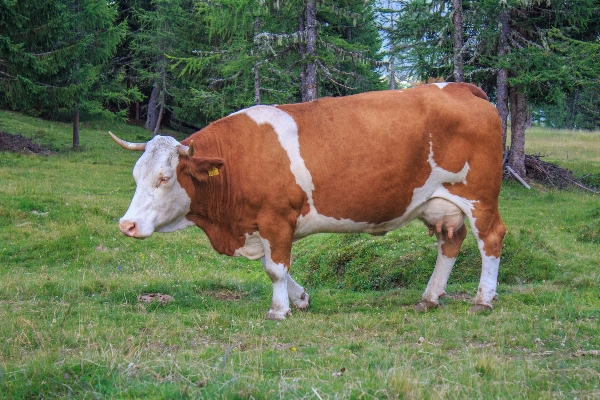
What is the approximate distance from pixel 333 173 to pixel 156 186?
210 centimetres

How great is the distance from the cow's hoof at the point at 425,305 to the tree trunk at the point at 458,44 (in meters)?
15.7

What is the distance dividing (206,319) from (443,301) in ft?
10.5

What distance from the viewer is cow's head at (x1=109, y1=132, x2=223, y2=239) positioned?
7824mm

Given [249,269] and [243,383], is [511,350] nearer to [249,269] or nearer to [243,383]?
[243,383]

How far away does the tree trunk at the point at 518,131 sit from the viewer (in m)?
26.2

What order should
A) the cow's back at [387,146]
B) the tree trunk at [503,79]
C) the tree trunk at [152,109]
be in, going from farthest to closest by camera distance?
the tree trunk at [152,109] → the tree trunk at [503,79] → the cow's back at [387,146]

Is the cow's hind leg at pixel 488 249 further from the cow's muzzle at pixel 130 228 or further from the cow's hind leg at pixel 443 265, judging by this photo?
the cow's muzzle at pixel 130 228

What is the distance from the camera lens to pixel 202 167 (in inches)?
319

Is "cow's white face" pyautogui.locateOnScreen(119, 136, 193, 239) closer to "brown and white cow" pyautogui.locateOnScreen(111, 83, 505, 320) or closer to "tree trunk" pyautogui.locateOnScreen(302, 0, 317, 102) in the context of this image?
"brown and white cow" pyautogui.locateOnScreen(111, 83, 505, 320)

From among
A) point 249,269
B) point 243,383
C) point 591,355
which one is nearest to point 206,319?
point 243,383

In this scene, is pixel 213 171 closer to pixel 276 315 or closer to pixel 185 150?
pixel 185 150

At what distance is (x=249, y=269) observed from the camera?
45.1ft

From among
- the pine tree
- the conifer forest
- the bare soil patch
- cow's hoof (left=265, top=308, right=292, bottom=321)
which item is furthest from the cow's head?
the bare soil patch

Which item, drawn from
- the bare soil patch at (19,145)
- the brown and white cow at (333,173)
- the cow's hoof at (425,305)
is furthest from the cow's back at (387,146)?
the bare soil patch at (19,145)
